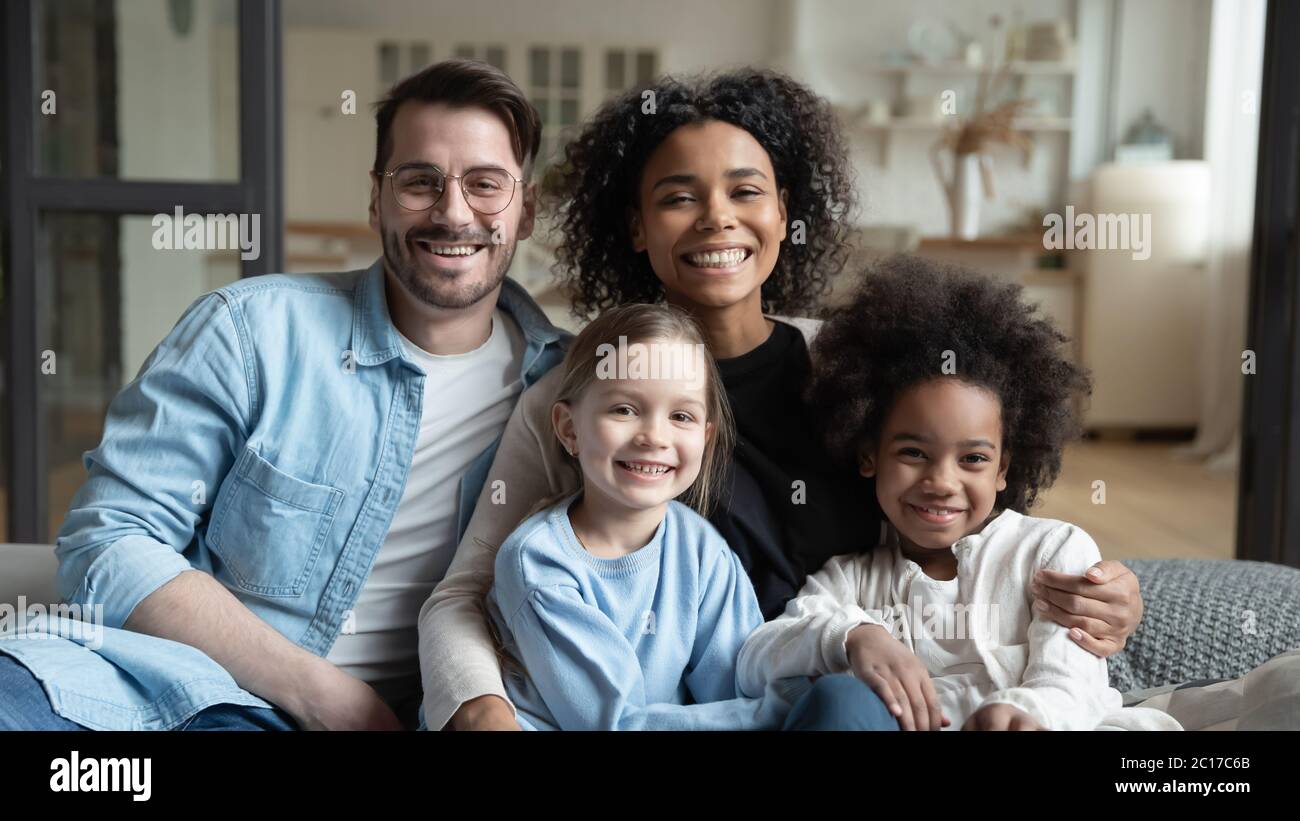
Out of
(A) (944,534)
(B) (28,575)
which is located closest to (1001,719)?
(A) (944,534)

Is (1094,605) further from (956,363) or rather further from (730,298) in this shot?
(730,298)

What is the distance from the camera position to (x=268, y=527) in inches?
53.0

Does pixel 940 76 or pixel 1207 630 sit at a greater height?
pixel 940 76

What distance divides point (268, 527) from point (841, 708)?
0.70m

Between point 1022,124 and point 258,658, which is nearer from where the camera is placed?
point 258,658

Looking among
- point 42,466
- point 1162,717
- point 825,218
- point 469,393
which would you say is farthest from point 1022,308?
point 42,466

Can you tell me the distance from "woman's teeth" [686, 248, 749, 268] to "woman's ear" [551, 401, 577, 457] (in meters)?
0.28

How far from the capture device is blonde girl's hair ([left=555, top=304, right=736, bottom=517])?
125 cm

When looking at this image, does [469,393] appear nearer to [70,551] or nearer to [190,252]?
[70,551]

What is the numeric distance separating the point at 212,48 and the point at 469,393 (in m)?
1.42

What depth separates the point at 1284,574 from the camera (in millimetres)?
1605

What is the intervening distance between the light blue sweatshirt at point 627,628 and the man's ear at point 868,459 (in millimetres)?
200
